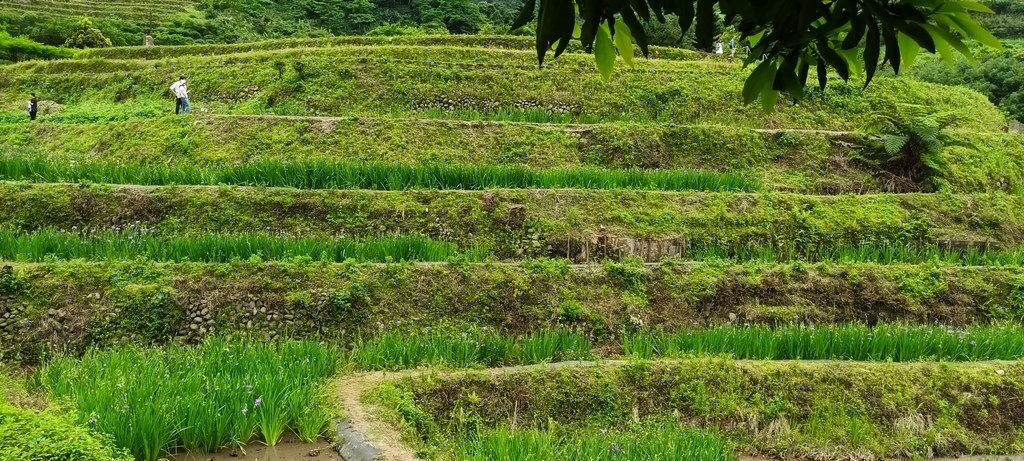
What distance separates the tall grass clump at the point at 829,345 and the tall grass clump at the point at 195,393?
114 inches

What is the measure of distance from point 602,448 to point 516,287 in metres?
3.32

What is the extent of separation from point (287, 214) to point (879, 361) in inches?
260

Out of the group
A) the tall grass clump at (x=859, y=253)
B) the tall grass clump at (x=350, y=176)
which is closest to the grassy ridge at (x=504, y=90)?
the tall grass clump at (x=350, y=176)

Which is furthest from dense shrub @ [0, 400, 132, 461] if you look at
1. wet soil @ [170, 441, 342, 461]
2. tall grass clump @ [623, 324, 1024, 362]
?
tall grass clump @ [623, 324, 1024, 362]

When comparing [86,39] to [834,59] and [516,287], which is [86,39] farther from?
[834,59]

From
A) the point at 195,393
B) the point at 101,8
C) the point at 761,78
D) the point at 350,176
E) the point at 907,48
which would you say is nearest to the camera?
the point at 907,48

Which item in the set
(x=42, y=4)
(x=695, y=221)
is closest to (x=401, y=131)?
(x=695, y=221)

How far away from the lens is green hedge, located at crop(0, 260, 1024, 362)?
661 centimetres

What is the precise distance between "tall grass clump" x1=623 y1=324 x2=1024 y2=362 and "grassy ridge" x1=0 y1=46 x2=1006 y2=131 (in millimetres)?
7781

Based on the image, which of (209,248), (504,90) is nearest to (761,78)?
(209,248)

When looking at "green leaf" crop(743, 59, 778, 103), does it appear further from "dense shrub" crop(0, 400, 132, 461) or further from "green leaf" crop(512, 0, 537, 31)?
"dense shrub" crop(0, 400, 132, 461)

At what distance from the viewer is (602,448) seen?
170 inches

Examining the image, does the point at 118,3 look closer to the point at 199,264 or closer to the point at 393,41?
the point at 393,41

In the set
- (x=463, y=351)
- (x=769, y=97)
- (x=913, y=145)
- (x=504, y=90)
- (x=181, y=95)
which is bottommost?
(x=463, y=351)
